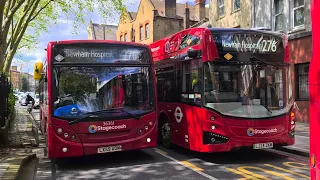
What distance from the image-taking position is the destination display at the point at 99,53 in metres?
7.48

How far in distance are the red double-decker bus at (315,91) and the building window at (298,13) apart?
15.0m

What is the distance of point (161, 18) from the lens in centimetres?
3900

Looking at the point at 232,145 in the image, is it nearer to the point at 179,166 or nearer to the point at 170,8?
the point at 179,166

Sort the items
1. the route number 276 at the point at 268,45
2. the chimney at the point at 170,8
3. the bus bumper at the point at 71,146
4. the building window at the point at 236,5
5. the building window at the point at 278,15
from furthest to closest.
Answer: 1. the chimney at the point at 170,8
2. the building window at the point at 236,5
3. the building window at the point at 278,15
4. the route number 276 at the point at 268,45
5. the bus bumper at the point at 71,146

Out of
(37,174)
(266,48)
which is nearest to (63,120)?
(37,174)

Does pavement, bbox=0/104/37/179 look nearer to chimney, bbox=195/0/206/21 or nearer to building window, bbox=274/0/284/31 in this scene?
building window, bbox=274/0/284/31

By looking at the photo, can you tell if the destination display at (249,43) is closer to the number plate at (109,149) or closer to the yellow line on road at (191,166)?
the yellow line on road at (191,166)

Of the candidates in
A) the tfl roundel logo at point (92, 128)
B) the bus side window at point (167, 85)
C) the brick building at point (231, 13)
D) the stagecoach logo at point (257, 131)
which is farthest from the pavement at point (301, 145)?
the brick building at point (231, 13)

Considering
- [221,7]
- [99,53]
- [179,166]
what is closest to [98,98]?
[99,53]

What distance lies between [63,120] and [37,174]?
4.16 feet

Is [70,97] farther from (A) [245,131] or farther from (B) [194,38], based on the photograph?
(A) [245,131]

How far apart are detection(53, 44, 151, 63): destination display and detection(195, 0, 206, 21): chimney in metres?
31.3

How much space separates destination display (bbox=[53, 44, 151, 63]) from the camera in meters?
7.48

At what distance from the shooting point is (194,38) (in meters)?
8.00
